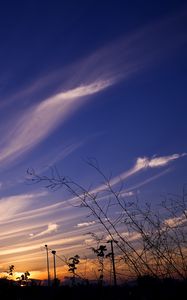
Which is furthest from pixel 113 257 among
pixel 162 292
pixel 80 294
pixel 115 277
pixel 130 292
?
pixel 80 294

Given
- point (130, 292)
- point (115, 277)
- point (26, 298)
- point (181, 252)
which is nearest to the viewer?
point (181, 252)

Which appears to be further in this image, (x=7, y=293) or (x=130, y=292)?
(x=7, y=293)

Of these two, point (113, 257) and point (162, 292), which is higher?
point (113, 257)

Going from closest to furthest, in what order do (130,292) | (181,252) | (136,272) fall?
(136,272) → (181,252) → (130,292)

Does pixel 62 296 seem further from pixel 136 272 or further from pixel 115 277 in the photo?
pixel 136 272

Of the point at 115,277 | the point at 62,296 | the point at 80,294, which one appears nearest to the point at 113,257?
the point at 115,277

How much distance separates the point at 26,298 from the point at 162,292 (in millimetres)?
5874

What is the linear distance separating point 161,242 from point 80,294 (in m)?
7.97

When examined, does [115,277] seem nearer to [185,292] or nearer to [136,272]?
[136,272]

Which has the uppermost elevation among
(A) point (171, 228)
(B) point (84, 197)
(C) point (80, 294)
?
(B) point (84, 197)

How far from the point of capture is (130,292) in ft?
22.4

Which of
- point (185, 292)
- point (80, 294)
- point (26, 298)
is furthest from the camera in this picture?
point (80, 294)

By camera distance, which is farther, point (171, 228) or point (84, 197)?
point (171, 228)

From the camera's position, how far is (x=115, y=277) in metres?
5.47
